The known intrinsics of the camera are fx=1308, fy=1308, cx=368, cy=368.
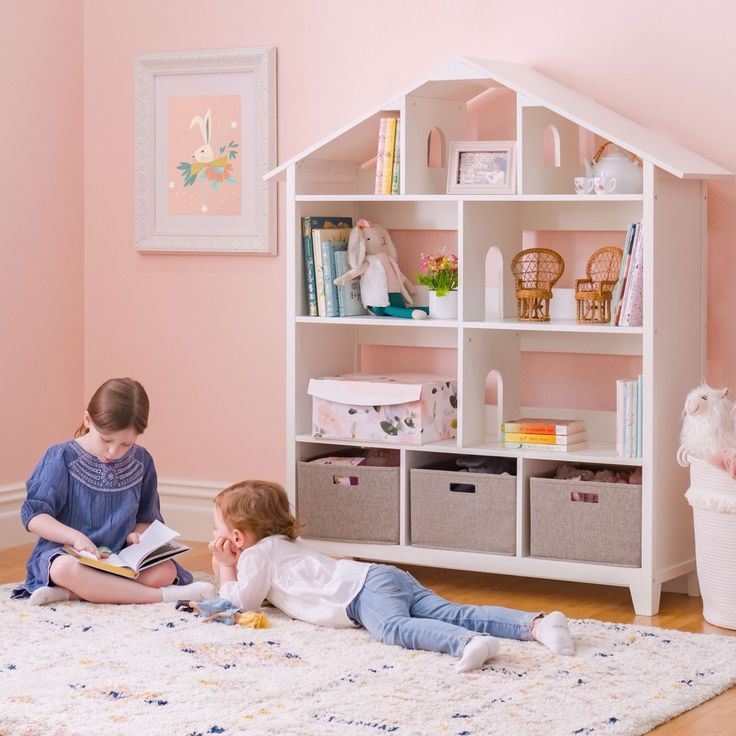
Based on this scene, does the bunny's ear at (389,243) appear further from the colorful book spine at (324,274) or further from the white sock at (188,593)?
the white sock at (188,593)

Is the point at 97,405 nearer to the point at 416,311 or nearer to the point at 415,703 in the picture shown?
the point at 416,311

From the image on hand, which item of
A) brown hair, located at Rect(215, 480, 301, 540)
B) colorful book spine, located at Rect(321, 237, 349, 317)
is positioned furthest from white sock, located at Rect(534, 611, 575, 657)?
colorful book spine, located at Rect(321, 237, 349, 317)

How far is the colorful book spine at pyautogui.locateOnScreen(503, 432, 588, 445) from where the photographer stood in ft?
10.9

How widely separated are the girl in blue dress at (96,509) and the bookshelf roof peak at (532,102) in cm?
84

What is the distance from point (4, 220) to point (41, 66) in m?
0.52

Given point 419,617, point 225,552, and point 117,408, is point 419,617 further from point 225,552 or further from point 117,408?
point 117,408

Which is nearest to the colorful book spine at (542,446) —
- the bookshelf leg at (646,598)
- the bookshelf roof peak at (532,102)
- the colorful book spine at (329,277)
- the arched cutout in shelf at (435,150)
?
the bookshelf leg at (646,598)

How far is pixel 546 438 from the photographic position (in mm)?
3346

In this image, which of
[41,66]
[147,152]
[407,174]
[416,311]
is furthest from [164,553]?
[41,66]

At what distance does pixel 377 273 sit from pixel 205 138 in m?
0.86

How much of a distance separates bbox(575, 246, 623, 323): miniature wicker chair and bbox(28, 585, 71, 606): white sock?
4.80 feet

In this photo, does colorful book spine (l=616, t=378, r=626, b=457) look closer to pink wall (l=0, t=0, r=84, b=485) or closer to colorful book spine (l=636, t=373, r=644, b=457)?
colorful book spine (l=636, t=373, r=644, b=457)

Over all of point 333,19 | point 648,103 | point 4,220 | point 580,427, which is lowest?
point 580,427

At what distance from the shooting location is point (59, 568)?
10.3 feet
